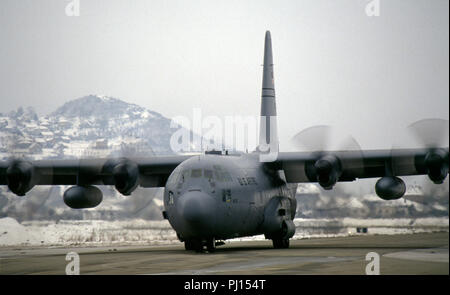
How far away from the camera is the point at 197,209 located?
2244cm

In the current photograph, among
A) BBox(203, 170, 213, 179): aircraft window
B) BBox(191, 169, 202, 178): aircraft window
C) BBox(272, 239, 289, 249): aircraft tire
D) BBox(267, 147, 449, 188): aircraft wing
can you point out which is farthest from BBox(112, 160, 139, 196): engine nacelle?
BBox(272, 239, 289, 249): aircraft tire

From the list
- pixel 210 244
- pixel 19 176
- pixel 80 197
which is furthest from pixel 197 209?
pixel 19 176

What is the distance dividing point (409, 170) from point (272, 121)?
8479 millimetres

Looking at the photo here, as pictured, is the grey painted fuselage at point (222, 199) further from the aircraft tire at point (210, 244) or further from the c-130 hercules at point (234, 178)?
the aircraft tire at point (210, 244)

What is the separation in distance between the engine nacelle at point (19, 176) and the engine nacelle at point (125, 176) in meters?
3.77

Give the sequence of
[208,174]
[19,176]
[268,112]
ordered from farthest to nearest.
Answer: [268,112]
[19,176]
[208,174]

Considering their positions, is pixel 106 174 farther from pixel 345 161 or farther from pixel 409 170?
pixel 409 170

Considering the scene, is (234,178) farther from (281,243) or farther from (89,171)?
(89,171)

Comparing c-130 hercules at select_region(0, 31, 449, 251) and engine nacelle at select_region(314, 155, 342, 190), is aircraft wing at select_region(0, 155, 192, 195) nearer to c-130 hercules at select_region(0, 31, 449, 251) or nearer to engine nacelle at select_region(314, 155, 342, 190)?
c-130 hercules at select_region(0, 31, 449, 251)

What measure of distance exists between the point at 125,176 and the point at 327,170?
365 inches

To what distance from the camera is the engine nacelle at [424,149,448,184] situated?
24859mm

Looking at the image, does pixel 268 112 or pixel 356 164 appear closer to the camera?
pixel 356 164

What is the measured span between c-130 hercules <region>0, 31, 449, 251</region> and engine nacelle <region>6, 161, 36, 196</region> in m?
0.04
